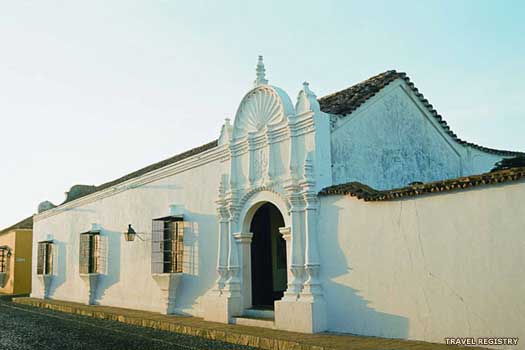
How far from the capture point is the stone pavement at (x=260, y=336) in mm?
6809

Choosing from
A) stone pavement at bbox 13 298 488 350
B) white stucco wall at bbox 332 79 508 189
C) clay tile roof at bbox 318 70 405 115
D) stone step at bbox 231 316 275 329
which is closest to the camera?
stone pavement at bbox 13 298 488 350

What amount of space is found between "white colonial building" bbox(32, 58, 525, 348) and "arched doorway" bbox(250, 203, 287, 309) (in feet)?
0.11

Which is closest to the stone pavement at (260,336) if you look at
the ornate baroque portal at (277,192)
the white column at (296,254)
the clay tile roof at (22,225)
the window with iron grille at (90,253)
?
the ornate baroque portal at (277,192)

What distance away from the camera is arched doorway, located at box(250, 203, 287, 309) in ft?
35.2

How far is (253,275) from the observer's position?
10.6 metres

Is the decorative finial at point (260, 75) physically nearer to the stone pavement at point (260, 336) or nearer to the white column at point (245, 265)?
the white column at point (245, 265)

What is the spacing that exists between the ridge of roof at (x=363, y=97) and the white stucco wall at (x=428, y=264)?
1.88 m

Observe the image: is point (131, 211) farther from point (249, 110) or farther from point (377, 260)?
point (377, 260)

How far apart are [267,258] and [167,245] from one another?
8.74 ft

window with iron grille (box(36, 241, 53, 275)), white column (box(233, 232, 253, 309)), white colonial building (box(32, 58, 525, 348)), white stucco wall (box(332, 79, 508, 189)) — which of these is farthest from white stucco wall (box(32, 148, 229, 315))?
white stucco wall (box(332, 79, 508, 189))

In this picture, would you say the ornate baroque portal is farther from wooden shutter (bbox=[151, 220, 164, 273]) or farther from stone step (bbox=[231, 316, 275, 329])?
wooden shutter (bbox=[151, 220, 164, 273])

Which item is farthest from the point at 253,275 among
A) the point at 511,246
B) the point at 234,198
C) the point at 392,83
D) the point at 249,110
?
the point at 511,246

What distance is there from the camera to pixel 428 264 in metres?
6.98

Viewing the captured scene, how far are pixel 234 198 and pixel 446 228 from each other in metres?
4.50
